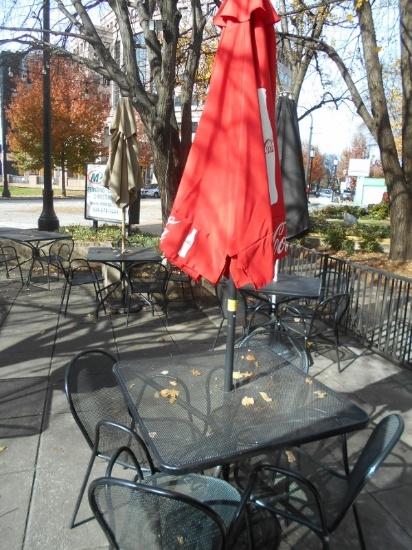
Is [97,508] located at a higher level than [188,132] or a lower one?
lower

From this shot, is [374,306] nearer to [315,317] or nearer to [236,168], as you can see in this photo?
[315,317]

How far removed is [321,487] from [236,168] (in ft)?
5.79

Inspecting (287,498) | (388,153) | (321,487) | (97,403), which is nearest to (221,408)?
(287,498)

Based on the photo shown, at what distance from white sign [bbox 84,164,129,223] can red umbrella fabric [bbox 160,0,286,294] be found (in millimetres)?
8804

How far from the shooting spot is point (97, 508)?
177cm

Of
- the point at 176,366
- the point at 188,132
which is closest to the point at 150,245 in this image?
the point at 188,132

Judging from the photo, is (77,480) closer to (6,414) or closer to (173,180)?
(6,414)

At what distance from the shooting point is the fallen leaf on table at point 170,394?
2.68 meters

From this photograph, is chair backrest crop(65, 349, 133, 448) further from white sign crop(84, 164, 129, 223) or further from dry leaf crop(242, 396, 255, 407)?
white sign crop(84, 164, 129, 223)

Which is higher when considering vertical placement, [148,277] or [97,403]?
[97,403]

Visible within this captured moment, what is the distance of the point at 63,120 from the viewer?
32.8 m

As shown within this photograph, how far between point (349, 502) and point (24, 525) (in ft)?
5.88

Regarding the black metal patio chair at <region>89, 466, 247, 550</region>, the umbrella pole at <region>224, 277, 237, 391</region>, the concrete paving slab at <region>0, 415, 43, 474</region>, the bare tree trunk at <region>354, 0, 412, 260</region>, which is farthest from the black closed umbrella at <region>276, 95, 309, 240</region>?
the bare tree trunk at <region>354, 0, 412, 260</region>

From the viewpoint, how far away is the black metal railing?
5.51 m
